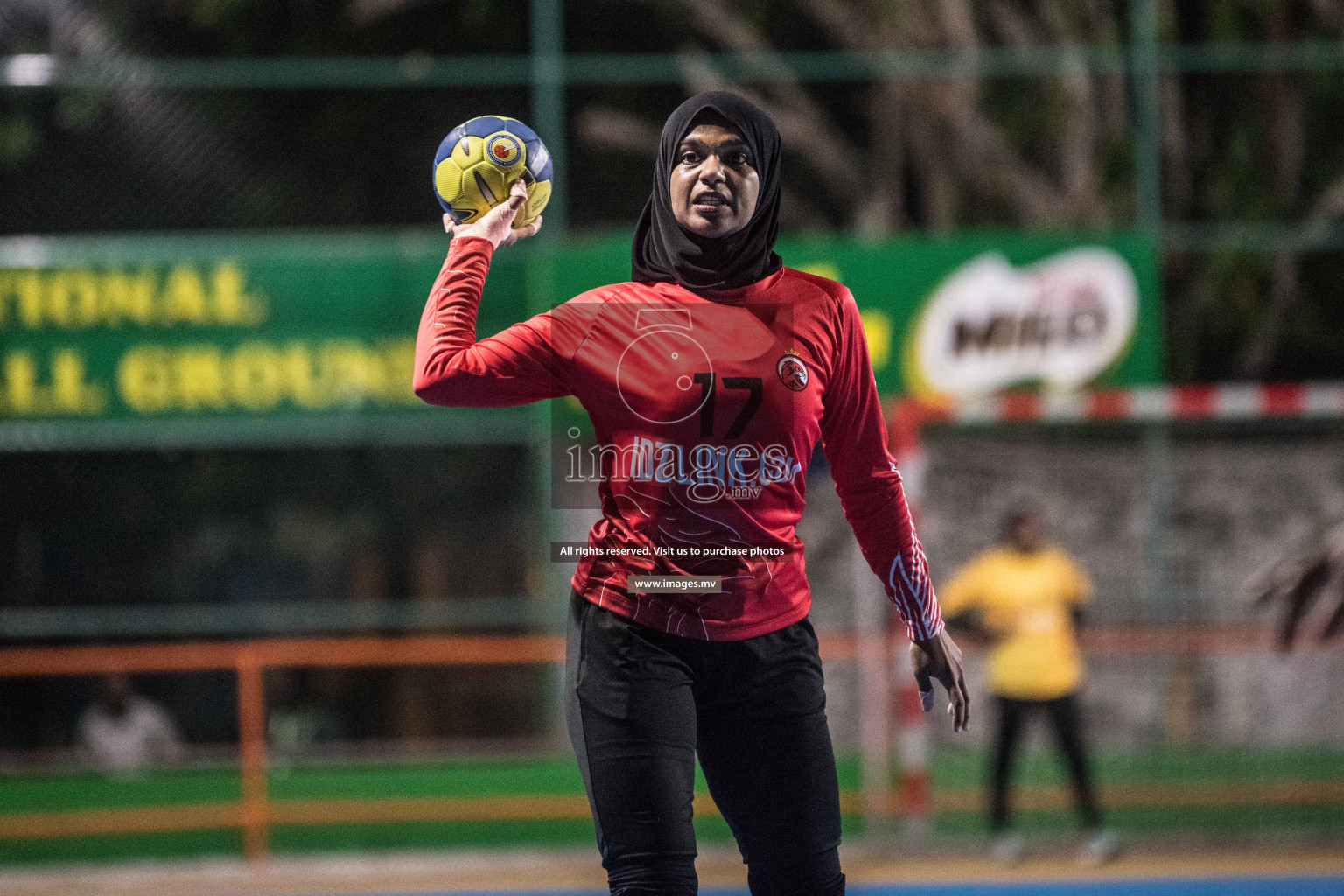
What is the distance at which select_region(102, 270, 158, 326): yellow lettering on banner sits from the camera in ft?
31.8

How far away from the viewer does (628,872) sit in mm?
2834

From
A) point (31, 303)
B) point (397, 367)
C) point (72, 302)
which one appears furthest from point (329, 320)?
point (31, 303)

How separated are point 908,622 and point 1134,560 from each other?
20.7 ft

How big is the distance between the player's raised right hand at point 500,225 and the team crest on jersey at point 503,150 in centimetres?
4

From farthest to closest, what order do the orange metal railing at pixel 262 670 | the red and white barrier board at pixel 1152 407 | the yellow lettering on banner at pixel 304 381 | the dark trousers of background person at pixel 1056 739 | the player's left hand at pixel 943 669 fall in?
1. the yellow lettering on banner at pixel 304 381
2. the orange metal railing at pixel 262 670
3. the red and white barrier board at pixel 1152 407
4. the dark trousers of background person at pixel 1056 739
5. the player's left hand at pixel 943 669

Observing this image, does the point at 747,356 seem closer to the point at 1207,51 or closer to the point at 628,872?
the point at 628,872

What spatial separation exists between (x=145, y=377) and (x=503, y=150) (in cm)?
712

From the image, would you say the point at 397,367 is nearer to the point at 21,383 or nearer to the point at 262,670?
the point at 262,670

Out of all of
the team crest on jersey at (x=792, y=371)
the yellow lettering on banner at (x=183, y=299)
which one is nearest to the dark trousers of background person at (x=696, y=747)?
the team crest on jersey at (x=792, y=371)

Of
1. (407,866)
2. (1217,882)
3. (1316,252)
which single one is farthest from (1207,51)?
(407,866)

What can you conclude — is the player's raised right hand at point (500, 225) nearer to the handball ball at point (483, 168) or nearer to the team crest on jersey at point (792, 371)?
the handball ball at point (483, 168)

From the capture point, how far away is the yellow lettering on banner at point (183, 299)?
969 cm

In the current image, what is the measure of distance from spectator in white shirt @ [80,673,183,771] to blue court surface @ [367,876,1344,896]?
386 cm

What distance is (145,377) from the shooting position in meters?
9.72
